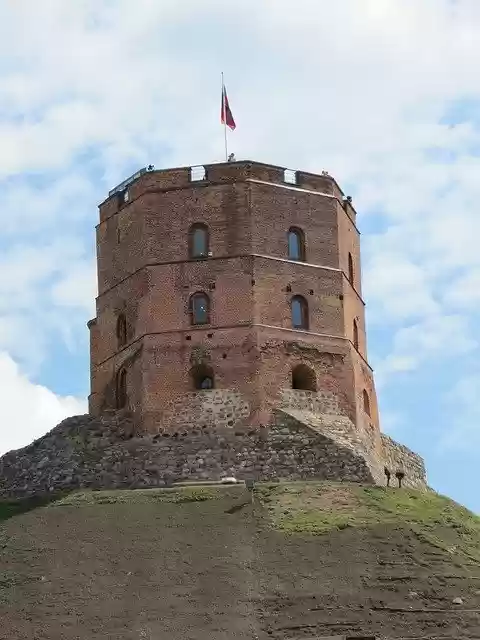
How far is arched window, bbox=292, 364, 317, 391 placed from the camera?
50312 mm

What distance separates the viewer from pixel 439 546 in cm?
4241

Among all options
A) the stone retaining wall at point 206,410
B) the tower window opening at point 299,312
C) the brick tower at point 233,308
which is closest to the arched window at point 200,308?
the brick tower at point 233,308

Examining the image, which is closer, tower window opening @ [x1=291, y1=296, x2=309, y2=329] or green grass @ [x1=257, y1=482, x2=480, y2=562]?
Result: green grass @ [x1=257, y1=482, x2=480, y2=562]

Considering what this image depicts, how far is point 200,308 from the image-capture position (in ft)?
167

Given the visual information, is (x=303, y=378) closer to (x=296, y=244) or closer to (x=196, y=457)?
(x=296, y=244)

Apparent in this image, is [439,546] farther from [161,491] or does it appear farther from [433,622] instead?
[161,491]

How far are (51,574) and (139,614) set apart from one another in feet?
10.9

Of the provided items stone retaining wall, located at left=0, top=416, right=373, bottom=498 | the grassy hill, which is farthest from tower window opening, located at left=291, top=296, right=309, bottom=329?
the grassy hill

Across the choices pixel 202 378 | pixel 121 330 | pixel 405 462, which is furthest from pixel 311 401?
pixel 121 330

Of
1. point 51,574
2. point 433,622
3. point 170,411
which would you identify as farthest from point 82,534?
point 433,622

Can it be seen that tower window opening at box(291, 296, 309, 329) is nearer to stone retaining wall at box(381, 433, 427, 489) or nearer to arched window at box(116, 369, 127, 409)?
stone retaining wall at box(381, 433, 427, 489)

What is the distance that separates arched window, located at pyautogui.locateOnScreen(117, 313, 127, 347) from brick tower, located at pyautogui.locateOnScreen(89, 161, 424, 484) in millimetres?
33

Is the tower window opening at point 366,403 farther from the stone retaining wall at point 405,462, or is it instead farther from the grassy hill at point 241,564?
the grassy hill at point 241,564

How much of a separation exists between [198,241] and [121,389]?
5.11 m
